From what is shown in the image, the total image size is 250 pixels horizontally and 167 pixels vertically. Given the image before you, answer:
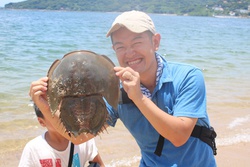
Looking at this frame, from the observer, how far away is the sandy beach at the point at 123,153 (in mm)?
4191

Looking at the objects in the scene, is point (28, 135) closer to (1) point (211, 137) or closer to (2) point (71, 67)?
(1) point (211, 137)

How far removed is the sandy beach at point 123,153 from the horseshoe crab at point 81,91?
92.0 inches

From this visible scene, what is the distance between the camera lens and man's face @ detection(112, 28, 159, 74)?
246 cm

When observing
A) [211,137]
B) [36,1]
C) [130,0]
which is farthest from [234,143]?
[130,0]

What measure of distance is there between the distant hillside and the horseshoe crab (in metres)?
109

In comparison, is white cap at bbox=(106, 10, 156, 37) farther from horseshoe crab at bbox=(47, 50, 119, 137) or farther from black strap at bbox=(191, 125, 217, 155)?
black strap at bbox=(191, 125, 217, 155)

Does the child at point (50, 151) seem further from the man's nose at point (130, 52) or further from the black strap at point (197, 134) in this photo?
the man's nose at point (130, 52)

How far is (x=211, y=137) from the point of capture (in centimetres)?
262

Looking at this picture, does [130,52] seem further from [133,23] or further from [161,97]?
[161,97]

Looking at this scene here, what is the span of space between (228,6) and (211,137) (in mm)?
116927

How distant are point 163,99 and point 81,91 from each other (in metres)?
0.97

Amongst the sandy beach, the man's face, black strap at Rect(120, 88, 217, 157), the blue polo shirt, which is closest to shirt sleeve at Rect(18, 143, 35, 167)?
the blue polo shirt

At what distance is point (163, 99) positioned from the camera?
2.53 metres

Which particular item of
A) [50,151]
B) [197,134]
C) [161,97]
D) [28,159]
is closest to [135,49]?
[161,97]
